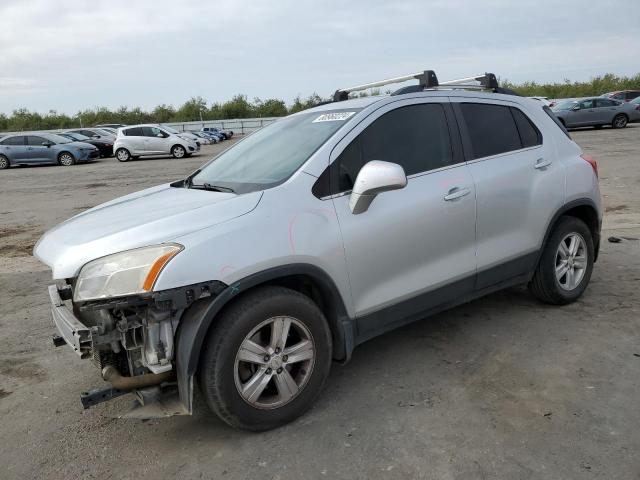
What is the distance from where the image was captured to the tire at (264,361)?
267 centimetres

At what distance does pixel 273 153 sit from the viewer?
358 centimetres

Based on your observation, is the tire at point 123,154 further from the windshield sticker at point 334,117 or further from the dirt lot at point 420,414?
the windshield sticker at point 334,117

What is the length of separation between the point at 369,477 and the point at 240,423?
722 mm

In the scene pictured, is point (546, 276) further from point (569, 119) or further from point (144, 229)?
point (569, 119)

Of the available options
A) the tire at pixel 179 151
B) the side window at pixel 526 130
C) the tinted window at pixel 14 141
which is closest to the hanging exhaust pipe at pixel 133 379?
the side window at pixel 526 130

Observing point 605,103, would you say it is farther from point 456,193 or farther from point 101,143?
point 456,193

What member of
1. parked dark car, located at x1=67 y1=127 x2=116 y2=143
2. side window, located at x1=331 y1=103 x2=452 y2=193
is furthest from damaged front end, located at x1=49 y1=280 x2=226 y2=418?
parked dark car, located at x1=67 y1=127 x2=116 y2=143

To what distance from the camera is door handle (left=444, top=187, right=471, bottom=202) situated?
350 centimetres

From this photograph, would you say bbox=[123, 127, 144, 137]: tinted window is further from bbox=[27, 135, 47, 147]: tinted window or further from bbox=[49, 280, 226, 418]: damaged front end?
bbox=[49, 280, 226, 418]: damaged front end

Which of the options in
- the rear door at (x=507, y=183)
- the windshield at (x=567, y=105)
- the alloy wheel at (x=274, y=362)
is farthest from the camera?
the windshield at (x=567, y=105)

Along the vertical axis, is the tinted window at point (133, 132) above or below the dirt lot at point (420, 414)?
above

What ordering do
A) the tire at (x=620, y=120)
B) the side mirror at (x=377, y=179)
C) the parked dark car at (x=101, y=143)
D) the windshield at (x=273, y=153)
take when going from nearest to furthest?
the side mirror at (x=377, y=179) < the windshield at (x=273, y=153) < the tire at (x=620, y=120) < the parked dark car at (x=101, y=143)

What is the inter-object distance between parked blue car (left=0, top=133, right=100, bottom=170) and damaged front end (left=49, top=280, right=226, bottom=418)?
76.6ft

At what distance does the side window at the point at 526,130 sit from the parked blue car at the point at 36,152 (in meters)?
23.1
